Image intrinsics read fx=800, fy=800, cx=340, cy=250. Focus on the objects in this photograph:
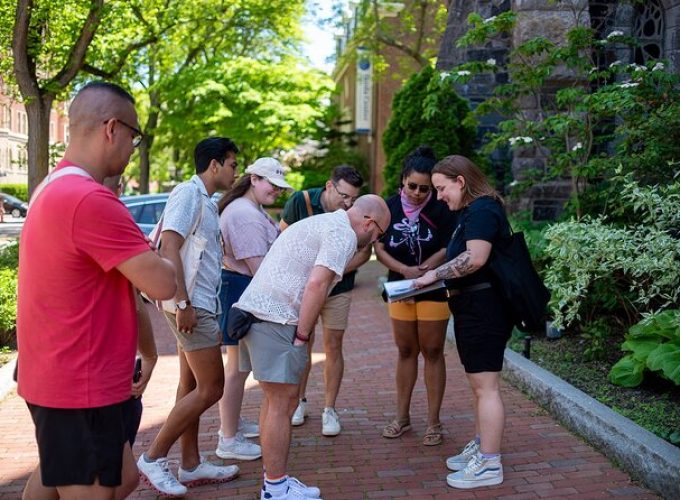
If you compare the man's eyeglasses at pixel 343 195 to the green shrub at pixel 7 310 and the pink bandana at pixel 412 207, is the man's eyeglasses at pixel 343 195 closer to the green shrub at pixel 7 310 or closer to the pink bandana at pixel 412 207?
the pink bandana at pixel 412 207

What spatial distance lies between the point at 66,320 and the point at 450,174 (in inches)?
105

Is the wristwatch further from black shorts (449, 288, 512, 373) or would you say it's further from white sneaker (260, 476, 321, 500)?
black shorts (449, 288, 512, 373)

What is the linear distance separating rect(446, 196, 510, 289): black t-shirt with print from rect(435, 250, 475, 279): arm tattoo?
115 millimetres

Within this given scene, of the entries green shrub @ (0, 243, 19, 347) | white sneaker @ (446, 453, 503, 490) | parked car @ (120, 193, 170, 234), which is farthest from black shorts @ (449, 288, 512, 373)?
parked car @ (120, 193, 170, 234)

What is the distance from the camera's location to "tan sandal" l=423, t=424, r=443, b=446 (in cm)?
554

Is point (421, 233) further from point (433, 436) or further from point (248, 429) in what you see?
point (248, 429)

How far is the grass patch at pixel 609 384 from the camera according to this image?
543 cm

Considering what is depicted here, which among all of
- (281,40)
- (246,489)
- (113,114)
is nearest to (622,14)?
(246,489)

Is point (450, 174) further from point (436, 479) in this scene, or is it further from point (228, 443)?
point (228, 443)

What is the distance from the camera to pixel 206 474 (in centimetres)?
480

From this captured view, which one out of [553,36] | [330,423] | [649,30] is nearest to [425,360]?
[330,423]

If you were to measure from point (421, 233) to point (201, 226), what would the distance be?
176 cm

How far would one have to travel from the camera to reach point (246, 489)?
4.75m

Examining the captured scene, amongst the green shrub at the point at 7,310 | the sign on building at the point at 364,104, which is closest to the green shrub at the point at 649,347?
the green shrub at the point at 7,310
